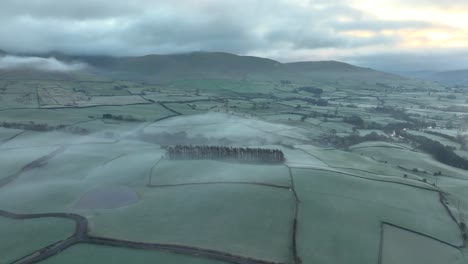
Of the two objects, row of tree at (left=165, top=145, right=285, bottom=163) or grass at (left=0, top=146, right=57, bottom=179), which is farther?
row of tree at (left=165, top=145, right=285, bottom=163)

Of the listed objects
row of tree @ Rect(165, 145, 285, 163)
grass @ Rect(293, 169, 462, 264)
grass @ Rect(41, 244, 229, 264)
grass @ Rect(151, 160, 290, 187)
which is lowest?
grass @ Rect(41, 244, 229, 264)

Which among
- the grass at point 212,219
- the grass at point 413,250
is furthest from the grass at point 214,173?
the grass at point 413,250

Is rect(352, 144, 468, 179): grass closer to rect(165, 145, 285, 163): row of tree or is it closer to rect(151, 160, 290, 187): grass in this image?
rect(165, 145, 285, 163): row of tree

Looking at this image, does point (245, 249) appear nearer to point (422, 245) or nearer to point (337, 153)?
point (422, 245)

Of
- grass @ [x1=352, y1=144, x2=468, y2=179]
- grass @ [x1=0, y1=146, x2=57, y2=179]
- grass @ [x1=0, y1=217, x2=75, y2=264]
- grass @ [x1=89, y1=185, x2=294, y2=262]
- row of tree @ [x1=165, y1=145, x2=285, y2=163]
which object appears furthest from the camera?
grass @ [x1=352, y1=144, x2=468, y2=179]

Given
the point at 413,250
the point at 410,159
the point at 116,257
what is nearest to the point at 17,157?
the point at 116,257

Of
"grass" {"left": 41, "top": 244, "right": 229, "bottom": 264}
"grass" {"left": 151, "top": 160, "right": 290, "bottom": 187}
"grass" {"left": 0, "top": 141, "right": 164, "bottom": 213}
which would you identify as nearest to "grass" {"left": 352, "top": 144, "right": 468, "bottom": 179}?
"grass" {"left": 151, "top": 160, "right": 290, "bottom": 187}

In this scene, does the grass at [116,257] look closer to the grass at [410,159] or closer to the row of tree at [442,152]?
the grass at [410,159]

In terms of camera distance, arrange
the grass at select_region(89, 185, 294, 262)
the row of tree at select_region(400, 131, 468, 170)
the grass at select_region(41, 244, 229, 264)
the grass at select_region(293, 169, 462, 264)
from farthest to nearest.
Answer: the row of tree at select_region(400, 131, 468, 170)
the grass at select_region(89, 185, 294, 262)
the grass at select_region(293, 169, 462, 264)
the grass at select_region(41, 244, 229, 264)

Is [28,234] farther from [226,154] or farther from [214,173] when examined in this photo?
[226,154]
